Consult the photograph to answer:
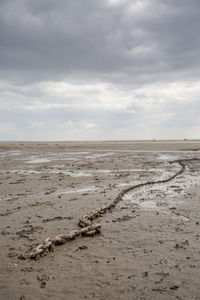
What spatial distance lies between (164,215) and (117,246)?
234 cm

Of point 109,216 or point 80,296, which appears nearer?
point 80,296

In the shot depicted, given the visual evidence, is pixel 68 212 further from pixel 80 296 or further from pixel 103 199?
pixel 80 296

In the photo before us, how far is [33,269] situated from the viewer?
4.07m

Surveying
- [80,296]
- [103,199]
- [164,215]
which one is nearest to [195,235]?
[164,215]

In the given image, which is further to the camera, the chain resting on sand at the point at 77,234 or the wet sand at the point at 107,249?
the chain resting on sand at the point at 77,234

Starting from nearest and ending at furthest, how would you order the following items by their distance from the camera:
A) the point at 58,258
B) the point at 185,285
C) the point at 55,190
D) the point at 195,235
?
the point at 185,285
the point at 58,258
the point at 195,235
the point at 55,190

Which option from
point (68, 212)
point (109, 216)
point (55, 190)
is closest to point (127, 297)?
point (109, 216)

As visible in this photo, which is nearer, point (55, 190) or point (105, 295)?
point (105, 295)

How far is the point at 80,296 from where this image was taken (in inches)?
135

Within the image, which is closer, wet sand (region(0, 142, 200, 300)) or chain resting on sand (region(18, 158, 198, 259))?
wet sand (region(0, 142, 200, 300))

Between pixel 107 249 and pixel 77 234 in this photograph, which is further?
pixel 77 234

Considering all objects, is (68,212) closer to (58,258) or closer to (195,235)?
(58,258)

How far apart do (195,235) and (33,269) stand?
10.8ft

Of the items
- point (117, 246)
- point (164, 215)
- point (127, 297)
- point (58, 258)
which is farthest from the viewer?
point (164, 215)
